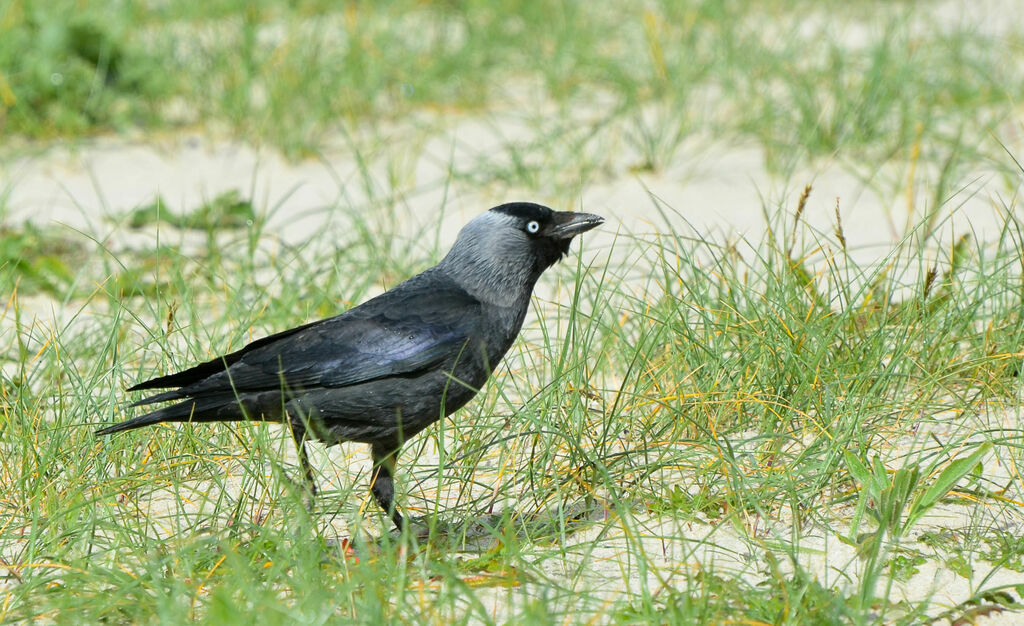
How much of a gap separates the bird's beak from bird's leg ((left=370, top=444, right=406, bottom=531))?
840 mm

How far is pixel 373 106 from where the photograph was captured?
6.70 m

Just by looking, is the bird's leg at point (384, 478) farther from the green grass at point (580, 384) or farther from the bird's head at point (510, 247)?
the bird's head at point (510, 247)

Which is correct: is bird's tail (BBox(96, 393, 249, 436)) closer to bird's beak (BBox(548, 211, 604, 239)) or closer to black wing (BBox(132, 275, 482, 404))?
black wing (BBox(132, 275, 482, 404))

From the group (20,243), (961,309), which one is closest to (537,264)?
(961,309)

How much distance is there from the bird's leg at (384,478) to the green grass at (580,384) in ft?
0.21

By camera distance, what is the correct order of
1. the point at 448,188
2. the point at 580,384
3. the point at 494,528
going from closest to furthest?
the point at 494,528 → the point at 580,384 → the point at 448,188

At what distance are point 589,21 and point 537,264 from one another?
4.16 meters

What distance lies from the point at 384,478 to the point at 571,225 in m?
0.96

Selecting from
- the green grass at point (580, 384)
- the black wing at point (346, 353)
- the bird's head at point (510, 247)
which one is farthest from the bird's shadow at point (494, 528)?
the bird's head at point (510, 247)

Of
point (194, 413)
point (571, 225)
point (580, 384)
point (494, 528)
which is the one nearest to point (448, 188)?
point (571, 225)

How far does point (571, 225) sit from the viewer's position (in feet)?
11.9

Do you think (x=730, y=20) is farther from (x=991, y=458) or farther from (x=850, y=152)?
(x=991, y=458)

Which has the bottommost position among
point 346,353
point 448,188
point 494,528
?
point 494,528

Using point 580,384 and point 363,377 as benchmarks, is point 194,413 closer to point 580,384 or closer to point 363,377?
point 363,377
